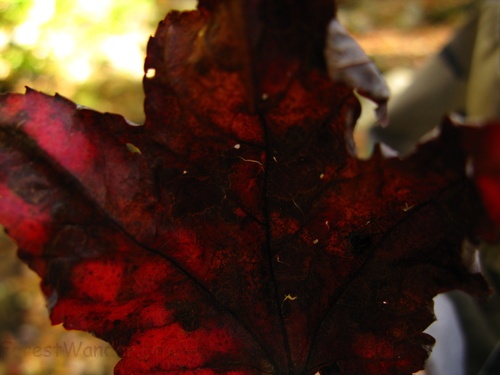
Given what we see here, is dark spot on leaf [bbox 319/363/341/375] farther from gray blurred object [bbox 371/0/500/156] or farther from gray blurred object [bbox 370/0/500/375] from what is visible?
gray blurred object [bbox 371/0/500/156]

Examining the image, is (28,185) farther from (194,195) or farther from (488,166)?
(488,166)

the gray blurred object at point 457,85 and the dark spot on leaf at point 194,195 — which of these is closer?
the dark spot on leaf at point 194,195

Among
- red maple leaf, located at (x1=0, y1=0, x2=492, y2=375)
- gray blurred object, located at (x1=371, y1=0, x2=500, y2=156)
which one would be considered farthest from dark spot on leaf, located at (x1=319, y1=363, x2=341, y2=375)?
gray blurred object, located at (x1=371, y1=0, x2=500, y2=156)

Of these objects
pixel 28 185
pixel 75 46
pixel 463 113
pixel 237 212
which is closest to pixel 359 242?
pixel 237 212

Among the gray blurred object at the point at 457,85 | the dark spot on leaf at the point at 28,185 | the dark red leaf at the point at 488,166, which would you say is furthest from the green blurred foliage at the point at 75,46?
the dark red leaf at the point at 488,166

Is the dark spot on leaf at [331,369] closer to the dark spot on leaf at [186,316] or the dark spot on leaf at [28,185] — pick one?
the dark spot on leaf at [186,316]

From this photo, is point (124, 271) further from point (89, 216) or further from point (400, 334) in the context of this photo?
point (400, 334)
